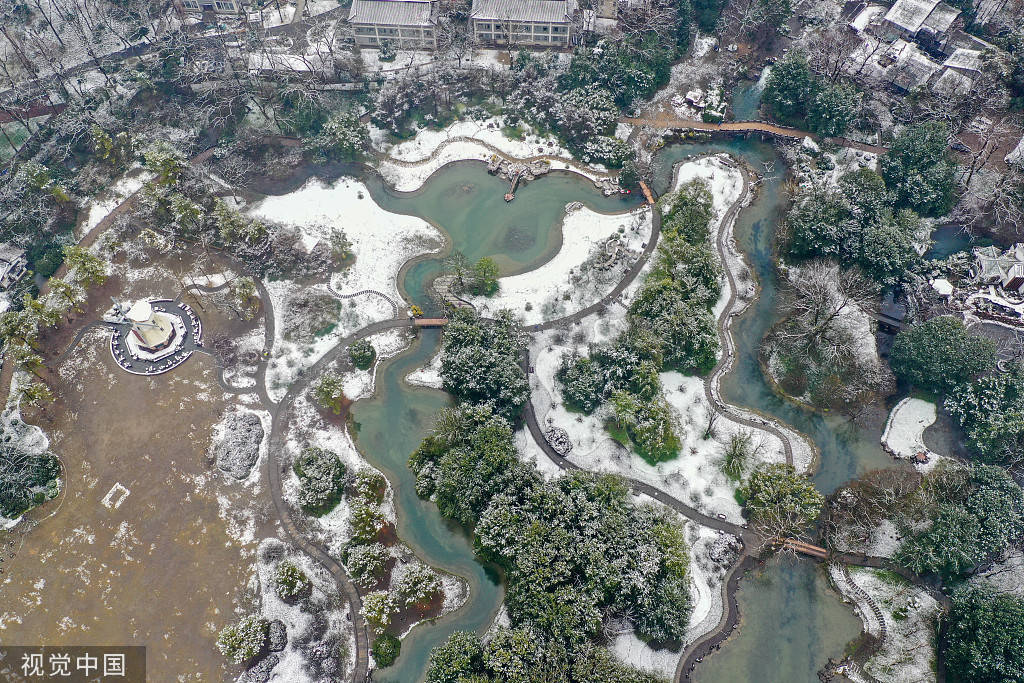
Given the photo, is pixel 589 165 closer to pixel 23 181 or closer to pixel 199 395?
pixel 199 395

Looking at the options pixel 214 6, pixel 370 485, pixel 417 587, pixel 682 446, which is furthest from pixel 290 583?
pixel 214 6

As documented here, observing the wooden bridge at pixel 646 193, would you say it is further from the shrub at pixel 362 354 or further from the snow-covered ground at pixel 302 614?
the snow-covered ground at pixel 302 614

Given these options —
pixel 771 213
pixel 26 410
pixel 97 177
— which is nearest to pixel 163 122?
pixel 97 177

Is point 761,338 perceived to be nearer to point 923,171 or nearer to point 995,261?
point 995,261

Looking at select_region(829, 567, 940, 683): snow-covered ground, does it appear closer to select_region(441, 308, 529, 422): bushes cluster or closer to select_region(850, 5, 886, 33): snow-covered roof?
select_region(441, 308, 529, 422): bushes cluster

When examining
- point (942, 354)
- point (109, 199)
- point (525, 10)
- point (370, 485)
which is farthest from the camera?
point (525, 10)

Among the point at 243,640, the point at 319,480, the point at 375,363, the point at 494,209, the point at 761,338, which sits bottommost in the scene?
the point at 243,640

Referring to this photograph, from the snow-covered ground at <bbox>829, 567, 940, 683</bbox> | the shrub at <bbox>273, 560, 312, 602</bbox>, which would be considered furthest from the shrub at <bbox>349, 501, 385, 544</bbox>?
the snow-covered ground at <bbox>829, 567, 940, 683</bbox>
